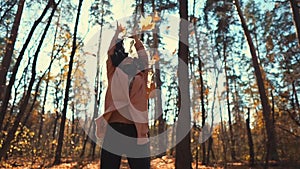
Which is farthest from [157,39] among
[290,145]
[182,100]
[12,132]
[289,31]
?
[12,132]

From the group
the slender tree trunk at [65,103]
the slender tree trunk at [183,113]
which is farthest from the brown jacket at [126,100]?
the slender tree trunk at [65,103]

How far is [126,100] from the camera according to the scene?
6.97 feet

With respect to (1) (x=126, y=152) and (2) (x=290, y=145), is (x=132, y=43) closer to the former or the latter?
(1) (x=126, y=152)

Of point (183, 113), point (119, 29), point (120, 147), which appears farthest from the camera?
point (183, 113)

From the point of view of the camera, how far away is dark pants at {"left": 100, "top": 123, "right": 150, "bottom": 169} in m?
2.05

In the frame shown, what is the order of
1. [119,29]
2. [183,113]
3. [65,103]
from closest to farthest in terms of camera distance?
[119,29]
[183,113]
[65,103]

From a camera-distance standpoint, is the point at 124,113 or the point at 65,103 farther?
the point at 65,103

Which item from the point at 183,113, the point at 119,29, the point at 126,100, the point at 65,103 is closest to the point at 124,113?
the point at 126,100

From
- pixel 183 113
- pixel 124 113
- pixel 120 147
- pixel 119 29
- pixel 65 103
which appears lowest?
pixel 120 147

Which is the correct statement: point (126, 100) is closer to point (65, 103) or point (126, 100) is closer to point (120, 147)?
point (120, 147)

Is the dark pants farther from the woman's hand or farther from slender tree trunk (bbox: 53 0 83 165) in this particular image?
slender tree trunk (bbox: 53 0 83 165)

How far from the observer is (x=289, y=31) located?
1245 cm

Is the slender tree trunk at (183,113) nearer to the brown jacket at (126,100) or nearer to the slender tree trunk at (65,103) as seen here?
Result: the brown jacket at (126,100)

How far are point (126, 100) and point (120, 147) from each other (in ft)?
1.09
